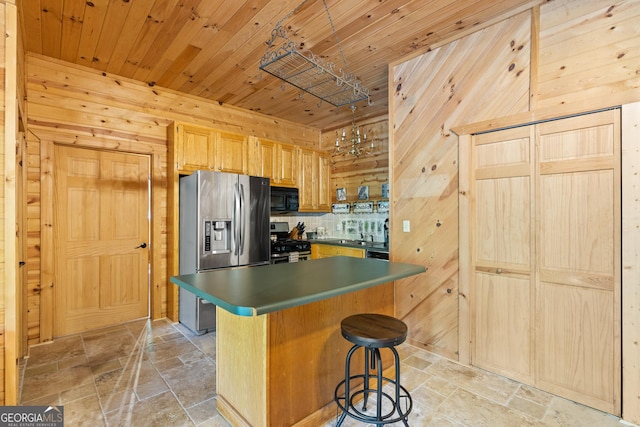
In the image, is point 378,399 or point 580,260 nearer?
point 378,399

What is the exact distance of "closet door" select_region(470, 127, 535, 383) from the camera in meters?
2.39

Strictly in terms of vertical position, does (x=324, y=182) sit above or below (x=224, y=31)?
below

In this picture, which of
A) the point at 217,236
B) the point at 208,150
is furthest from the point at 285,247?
the point at 208,150

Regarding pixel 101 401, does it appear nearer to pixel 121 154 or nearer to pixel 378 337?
pixel 378 337

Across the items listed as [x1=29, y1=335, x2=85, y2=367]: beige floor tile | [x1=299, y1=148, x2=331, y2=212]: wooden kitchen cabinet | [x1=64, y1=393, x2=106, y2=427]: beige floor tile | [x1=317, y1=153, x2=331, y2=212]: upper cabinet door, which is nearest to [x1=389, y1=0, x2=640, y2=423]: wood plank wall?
[x1=299, y1=148, x2=331, y2=212]: wooden kitchen cabinet

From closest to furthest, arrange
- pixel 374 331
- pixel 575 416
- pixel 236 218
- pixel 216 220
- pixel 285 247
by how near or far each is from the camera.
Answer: pixel 374 331 → pixel 575 416 → pixel 216 220 → pixel 236 218 → pixel 285 247

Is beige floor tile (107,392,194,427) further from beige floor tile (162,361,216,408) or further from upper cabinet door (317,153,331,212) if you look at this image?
upper cabinet door (317,153,331,212)

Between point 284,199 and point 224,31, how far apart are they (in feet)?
7.96

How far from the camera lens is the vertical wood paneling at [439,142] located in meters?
2.47

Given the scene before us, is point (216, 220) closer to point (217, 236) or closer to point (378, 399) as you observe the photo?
point (217, 236)

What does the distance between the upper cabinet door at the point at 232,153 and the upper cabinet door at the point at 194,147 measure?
0.29 feet

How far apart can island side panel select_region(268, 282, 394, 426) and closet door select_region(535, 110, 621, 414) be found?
144 centimetres

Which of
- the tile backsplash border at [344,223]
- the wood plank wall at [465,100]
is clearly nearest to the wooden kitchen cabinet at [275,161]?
the tile backsplash border at [344,223]

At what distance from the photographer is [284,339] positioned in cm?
178
